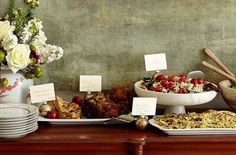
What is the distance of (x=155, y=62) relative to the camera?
60.8 inches

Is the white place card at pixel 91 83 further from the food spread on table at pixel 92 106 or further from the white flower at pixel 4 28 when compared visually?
the white flower at pixel 4 28

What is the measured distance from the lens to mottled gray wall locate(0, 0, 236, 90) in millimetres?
1558

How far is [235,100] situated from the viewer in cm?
142

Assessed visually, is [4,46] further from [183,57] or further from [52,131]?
[183,57]

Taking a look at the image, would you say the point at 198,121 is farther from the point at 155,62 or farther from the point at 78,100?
the point at 78,100

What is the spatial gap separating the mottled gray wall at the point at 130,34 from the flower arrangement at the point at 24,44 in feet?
0.38

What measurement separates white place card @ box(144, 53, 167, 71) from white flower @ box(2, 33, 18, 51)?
50cm

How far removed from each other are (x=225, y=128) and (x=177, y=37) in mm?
470

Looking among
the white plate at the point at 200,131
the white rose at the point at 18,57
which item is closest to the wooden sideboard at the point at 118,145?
the white plate at the point at 200,131

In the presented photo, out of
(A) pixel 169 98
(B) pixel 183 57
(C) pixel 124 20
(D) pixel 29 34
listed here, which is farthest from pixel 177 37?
(D) pixel 29 34

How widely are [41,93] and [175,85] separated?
0.48 meters

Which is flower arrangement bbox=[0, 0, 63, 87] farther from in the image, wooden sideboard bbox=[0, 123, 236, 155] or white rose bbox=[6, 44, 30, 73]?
wooden sideboard bbox=[0, 123, 236, 155]

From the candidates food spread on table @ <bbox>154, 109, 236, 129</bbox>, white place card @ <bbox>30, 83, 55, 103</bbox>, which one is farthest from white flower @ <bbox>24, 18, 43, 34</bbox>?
food spread on table @ <bbox>154, 109, 236, 129</bbox>

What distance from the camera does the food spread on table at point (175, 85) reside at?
1.38 metres
